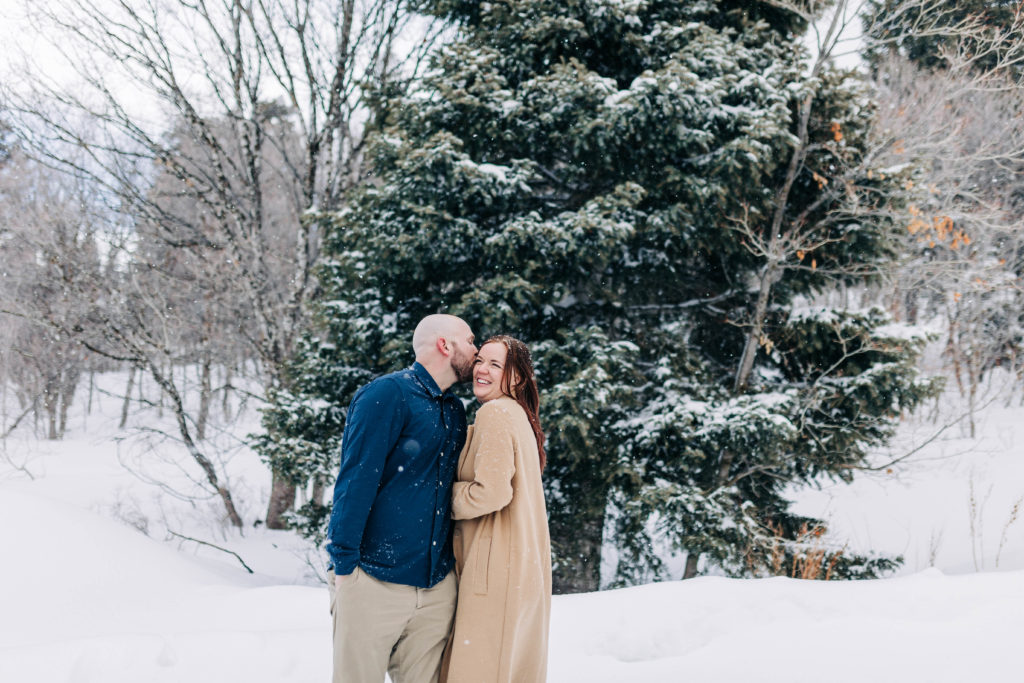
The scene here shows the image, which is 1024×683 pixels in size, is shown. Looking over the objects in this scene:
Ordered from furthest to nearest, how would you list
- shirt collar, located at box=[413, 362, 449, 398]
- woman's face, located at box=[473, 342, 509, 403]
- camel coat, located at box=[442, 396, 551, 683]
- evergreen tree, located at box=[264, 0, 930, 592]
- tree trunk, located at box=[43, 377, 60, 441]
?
tree trunk, located at box=[43, 377, 60, 441] < evergreen tree, located at box=[264, 0, 930, 592] < woman's face, located at box=[473, 342, 509, 403] < shirt collar, located at box=[413, 362, 449, 398] < camel coat, located at box=[442, 396, 551, 683]

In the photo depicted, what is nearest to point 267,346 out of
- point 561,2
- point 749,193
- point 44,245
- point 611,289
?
point 44,245

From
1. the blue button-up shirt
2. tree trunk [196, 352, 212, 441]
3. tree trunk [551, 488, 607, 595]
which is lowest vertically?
tree trunk [551, 488, 607, 595]

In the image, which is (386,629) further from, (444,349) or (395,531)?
(444,349)

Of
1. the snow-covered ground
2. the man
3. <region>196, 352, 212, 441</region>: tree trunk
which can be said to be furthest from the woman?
<region>196, 352, 212, 441</region>: tree trunk

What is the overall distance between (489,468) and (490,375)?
17.9 inches

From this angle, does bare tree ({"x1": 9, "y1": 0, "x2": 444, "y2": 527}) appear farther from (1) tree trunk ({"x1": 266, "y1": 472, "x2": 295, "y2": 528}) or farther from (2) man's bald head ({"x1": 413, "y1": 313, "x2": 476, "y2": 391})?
(2) man's bald head ({"x1": 413, "y1": 313, "x2": 476, "y2": 391})

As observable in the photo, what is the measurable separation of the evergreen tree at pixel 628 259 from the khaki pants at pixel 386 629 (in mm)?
3136

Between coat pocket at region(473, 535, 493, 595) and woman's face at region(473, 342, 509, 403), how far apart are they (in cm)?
62

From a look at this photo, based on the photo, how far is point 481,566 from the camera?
2.50 metres

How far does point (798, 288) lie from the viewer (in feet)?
23.7

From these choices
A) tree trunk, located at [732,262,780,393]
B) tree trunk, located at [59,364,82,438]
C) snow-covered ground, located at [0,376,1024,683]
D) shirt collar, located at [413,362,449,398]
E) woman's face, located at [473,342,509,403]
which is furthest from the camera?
tree trunk, located at [59,364,82,438]

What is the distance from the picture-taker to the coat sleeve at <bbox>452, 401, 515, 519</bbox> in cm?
244

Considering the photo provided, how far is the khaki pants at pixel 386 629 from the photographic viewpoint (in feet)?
7.52

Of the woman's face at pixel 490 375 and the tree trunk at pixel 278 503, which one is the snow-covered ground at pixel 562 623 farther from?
the tree trunk at pixel 278 503
